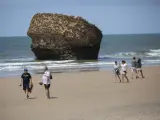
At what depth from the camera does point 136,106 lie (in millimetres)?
5277

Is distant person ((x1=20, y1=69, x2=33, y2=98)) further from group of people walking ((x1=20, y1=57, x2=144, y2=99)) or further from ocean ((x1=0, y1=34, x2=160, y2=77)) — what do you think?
ocean ((x1=0, y1=34, x2=160, y2=77))

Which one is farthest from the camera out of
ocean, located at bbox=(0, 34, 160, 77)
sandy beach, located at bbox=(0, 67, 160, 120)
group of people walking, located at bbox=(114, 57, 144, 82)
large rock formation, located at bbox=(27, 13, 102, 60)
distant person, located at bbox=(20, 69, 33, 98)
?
large rock formation, located at bbox=(27, 13, 102, 60)

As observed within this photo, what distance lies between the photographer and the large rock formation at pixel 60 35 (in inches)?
620

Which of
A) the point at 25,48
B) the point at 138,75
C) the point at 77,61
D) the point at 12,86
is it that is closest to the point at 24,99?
the point at 12,86

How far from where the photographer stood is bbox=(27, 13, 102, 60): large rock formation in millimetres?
15758

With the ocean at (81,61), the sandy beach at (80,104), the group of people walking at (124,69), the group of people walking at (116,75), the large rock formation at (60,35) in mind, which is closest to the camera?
the sandy beach at (80,104)

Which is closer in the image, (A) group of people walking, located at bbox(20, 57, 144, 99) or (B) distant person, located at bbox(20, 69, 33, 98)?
(B) distant person, located at bbox(20, 69, 33, 98)

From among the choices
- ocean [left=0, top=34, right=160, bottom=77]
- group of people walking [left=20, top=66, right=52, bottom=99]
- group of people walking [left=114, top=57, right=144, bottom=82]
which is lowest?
ocean [left=0, top=34, right=160, bottom=77]

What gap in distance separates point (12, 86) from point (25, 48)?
14.6 metres

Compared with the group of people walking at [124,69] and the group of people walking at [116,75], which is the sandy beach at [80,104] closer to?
the group of people walking at [116,75]

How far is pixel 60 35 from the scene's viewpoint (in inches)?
623

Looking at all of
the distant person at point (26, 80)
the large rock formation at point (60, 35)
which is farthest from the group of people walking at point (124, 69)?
the large rock formation at point (60, 35)

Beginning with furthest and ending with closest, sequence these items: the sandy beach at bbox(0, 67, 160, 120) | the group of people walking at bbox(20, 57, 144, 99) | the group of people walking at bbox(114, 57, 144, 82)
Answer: the group of people walking at bbox(114, 57, 144, 82) → the group of people walking at bbox(20, 57, 144, 99) → the sandy beach at bbox(0, 67, 160, 120)

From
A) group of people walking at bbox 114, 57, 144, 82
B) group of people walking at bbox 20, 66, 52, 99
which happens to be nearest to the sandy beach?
group of people walking at bbox 20, 66, 52, 99
